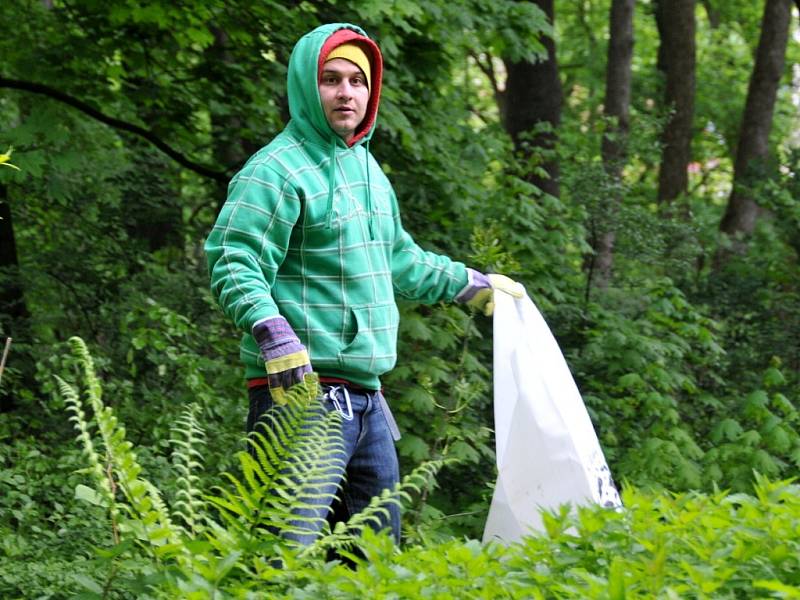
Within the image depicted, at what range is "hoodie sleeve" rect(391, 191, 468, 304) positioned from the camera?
13.8 ft

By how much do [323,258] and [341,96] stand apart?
524 mm

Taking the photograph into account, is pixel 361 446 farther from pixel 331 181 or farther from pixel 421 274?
pixel 331 181

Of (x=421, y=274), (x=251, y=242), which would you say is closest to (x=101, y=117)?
(x=421, y=274)

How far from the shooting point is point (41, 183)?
818 centimetres

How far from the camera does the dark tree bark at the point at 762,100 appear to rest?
49.4ft

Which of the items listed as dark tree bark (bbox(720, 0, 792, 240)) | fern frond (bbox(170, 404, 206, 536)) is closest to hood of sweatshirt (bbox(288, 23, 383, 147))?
fern frond (bbox(170, 404, 206, 536))

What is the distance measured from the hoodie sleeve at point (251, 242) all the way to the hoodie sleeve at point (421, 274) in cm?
68

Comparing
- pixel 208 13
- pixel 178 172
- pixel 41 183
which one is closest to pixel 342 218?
pixel 208 13

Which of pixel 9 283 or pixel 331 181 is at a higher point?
pixel 331 181

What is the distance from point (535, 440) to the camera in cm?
395

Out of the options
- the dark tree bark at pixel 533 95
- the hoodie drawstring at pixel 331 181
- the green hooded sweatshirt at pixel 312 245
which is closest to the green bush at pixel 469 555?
the green hooded sweatshirt at pixel 312 245

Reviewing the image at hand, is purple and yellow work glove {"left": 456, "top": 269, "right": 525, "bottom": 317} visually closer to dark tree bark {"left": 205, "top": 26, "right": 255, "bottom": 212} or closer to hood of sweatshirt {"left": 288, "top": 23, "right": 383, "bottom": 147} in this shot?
hood of sweatshirt {"left": 288, "top": 23, "right": 383, "bottom": 147}

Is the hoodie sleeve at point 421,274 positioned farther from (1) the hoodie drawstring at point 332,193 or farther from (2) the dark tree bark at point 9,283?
(2) the dark tree bark at point 9,283

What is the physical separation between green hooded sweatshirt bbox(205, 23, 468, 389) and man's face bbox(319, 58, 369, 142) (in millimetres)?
32
